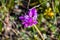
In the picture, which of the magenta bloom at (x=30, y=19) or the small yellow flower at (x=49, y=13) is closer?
the magenta bloom at (x=30, y=19)

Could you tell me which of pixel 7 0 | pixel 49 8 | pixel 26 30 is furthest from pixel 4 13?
pixel 49 8

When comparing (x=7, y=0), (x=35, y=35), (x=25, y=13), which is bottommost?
(x=35, y=35)

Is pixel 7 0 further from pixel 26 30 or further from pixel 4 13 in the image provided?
pixel 26 30

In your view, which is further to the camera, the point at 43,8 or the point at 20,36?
the point at 43,8

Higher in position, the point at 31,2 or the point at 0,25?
the point at 31,2

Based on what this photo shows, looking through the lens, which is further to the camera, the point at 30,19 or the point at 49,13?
the point at 49,13

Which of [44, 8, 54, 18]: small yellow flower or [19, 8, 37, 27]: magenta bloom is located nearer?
[19, 8, 37, 27]: magenta bloom

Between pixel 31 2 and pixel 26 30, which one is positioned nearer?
pixel 26 30

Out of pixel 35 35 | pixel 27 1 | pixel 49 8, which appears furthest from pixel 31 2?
pixel 35 35

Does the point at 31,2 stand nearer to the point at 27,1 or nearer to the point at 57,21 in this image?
the point at 27,1

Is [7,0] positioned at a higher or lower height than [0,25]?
higher
